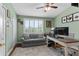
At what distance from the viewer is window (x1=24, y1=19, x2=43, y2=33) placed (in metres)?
2.99

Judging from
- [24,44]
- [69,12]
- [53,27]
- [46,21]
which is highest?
[69,12]

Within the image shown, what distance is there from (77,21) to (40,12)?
1.30m

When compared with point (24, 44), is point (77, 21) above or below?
above

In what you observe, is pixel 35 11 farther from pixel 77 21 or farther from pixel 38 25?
pixel 77 21

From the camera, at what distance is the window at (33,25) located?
2.99 metres

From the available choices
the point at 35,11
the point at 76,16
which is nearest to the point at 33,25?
the point at 35,11

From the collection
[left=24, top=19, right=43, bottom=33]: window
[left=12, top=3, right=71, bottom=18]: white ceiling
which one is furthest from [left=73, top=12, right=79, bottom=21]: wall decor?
[left=24, top=19, right=43, bottom=33]: window

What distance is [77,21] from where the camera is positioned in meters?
3.02

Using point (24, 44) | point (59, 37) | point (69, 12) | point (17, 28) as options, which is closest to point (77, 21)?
point (69, 12)

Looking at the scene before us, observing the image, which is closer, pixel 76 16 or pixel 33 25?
pixel 76 16

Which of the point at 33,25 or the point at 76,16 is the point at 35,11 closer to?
the point at 33,25

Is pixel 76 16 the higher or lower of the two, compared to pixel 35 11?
lower

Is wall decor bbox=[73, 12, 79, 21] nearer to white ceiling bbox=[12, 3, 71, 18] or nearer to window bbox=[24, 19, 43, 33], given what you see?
white ceiling bbox=[12, 3, 71, 18]

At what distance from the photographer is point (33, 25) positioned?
10.2 ft
